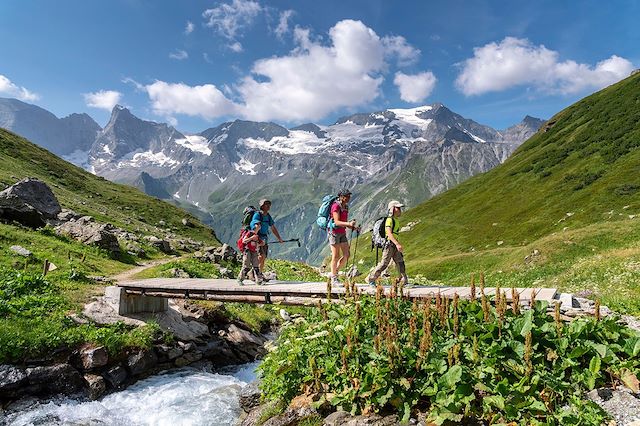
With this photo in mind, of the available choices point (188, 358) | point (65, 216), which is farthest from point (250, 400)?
point (65, 216)

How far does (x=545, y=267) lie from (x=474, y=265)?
13.8 meters

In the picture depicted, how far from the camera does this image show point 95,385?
46.8 feet

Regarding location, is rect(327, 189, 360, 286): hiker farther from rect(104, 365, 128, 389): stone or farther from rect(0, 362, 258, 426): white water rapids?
rect(104, 365, 128, 389): stone

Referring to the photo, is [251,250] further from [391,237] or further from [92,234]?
[92,234]

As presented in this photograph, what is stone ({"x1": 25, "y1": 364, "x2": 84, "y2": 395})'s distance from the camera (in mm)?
13461

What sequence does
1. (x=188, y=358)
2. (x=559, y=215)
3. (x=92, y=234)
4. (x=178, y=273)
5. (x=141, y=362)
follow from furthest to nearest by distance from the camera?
(x=559, y=215), (x=92, y=234), (x=178, y=273), (x=188, y=358), (x=141, y=362)

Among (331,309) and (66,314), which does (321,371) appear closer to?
(331,309)

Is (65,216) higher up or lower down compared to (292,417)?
higher up

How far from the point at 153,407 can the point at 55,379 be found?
335cm

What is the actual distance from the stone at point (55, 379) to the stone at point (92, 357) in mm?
392

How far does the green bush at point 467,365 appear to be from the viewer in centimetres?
755

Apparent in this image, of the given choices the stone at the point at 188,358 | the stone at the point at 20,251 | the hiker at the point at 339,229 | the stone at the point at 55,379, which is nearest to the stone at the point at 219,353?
the stone at the point at 188,358

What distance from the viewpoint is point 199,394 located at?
1484cm

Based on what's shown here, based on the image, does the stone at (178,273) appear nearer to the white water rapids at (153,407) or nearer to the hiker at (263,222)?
the hiker at (263,222)
